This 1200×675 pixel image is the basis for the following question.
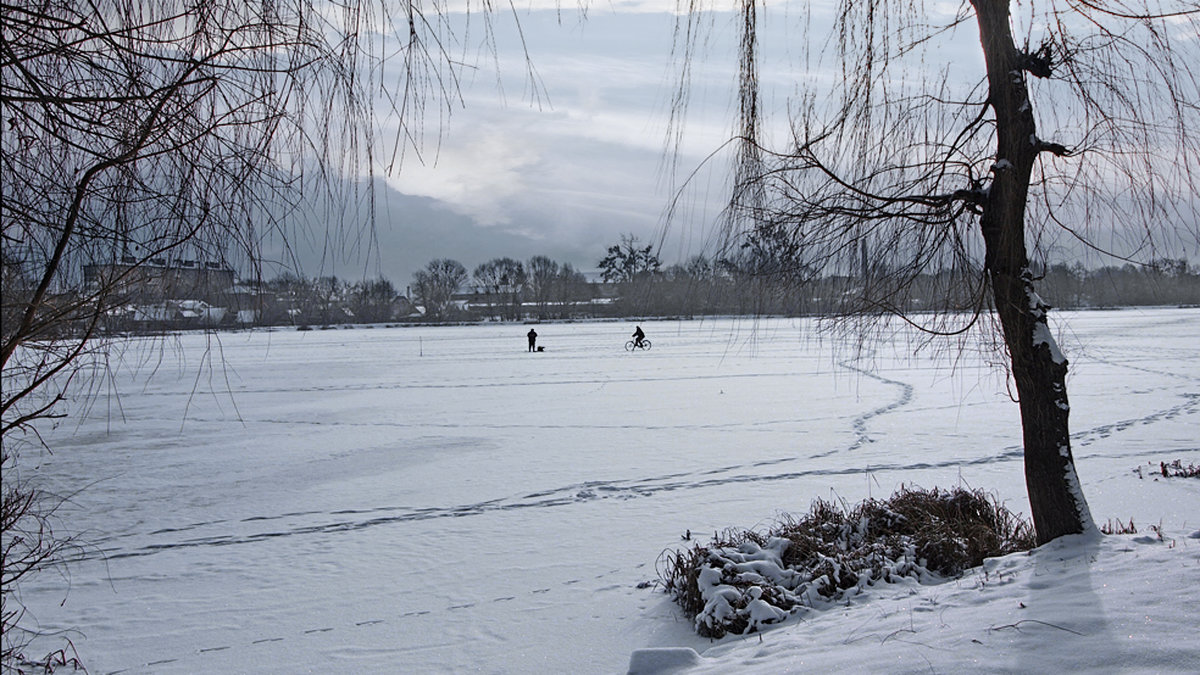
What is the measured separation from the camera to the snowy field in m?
4.06

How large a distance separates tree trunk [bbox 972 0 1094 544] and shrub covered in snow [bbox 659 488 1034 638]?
4.43 feet

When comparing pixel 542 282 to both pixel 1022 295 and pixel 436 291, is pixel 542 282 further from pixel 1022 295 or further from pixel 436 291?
pixel 1022 295

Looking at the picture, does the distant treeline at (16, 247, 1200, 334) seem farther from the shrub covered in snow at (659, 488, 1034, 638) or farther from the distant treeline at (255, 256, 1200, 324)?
the shrub covered in snow at (659, 488, 1034, 638)

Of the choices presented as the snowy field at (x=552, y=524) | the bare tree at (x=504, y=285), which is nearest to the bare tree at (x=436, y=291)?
the bare tree at (x=504, y=285)

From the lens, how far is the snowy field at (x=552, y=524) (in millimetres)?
4062

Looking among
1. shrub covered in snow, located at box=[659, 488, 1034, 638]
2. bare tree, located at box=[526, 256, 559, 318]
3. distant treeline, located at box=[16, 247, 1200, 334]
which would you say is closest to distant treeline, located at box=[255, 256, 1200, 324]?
distant treeline, located at box=[16, 247, 1200, 334]

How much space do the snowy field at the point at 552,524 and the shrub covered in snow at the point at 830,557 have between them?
0.30 metres

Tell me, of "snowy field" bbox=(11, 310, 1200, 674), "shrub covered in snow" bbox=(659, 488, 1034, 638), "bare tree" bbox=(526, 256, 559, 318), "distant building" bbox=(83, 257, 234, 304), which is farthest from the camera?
"bare tree" bbox=(526, 256, 559, 318)

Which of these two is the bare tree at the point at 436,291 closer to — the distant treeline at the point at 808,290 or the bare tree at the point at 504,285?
the bare tree at the point at 504,285

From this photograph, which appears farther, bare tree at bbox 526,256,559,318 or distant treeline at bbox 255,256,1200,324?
bare tree at bbox 526,256,559,318

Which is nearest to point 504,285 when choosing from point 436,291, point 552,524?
point 436,291

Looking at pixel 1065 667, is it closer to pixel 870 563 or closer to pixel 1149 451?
pixel 870 563

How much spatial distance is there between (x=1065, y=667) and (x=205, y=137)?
11.2ft

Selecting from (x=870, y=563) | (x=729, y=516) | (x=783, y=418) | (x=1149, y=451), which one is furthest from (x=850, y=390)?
(x=870, y=563)
